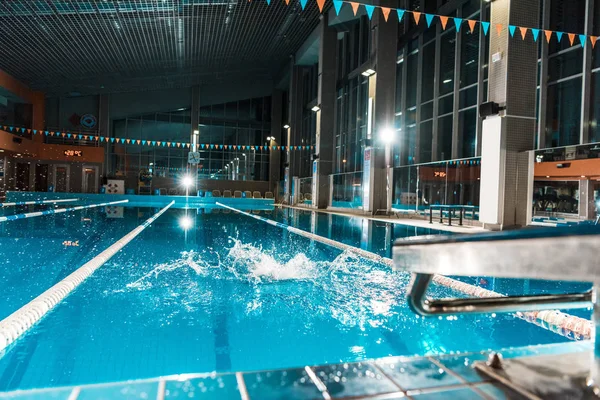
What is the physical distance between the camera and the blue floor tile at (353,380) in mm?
1151

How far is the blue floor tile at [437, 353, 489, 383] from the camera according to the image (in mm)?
1224

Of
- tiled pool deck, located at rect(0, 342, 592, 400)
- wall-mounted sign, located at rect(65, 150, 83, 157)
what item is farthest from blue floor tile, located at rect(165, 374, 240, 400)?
wall-mounted sign, located at rect(65, 150, 83, 157)

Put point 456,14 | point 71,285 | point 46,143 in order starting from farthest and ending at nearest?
point 46,143
point 456,14
point 71,285

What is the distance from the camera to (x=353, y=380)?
1220mm

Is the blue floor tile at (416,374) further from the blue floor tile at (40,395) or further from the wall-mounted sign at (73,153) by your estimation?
the wall-mounted sign at (73,153)

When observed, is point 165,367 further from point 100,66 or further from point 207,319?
point 100,66

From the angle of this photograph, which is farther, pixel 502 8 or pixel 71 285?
pixel 502 8

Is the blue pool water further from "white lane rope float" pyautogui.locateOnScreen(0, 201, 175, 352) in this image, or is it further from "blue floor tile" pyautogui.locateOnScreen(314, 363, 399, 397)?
"blue floor tile" pyautogui.locateOnScreen(314, 363, 399, 397)

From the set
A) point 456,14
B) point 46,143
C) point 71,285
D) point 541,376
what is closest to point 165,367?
point 541,376

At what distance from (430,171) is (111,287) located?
34.8 feet

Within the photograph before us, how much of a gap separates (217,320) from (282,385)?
175 centimetres

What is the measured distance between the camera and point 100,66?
1853cm

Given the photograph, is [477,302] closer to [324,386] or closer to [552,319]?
[324,386]

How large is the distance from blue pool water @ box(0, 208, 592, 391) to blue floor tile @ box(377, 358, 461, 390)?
0.96 m
